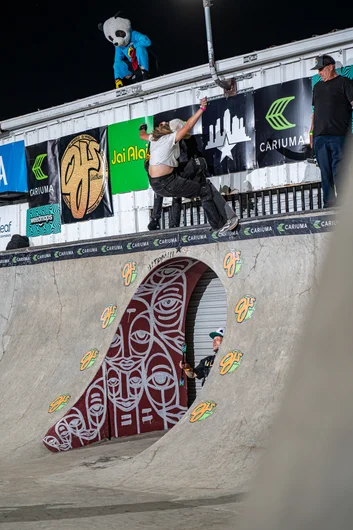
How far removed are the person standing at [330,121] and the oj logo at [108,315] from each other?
12.1 ft

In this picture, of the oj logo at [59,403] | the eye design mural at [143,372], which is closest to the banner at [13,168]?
the eye design mural at [143,372]

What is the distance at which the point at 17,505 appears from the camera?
6773 mm

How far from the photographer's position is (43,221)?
14.3 m

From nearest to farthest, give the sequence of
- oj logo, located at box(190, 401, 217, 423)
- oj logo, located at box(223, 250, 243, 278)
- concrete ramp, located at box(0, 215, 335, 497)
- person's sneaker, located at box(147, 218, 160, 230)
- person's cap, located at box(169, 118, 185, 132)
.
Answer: concrete ramp, located at box(0, 215, 335, 497) → oj logo, located at box(190, 401, 217, 423) → oj logo, located at box(223, 250, 243, 278) → person's cap, located at box(169, 118, 185, 132) → person's sneaker, located at box(147, 218, 160, 230)

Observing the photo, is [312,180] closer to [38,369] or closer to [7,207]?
[38,369]

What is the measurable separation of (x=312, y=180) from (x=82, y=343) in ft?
14.2

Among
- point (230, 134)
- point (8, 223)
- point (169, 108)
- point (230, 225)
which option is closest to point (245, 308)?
point (230, 225)

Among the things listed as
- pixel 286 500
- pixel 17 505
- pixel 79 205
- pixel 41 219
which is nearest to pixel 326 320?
pixel 286 500

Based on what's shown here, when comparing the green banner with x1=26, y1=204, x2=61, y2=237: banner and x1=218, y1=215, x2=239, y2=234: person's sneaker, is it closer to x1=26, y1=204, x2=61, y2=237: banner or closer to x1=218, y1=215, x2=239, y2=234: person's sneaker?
x1=26, y1=204, x2=61, y2=237: banner

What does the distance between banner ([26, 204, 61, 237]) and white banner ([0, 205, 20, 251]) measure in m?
0.41

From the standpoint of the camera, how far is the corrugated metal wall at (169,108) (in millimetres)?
10352

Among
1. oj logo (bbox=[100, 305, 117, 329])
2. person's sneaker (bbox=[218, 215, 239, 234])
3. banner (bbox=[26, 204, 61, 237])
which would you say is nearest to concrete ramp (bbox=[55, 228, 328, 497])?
person's sneaker (bbox=[218, 215, 239, 234])

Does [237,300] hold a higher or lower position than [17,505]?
higher

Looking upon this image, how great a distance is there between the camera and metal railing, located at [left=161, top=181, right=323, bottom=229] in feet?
33.6
